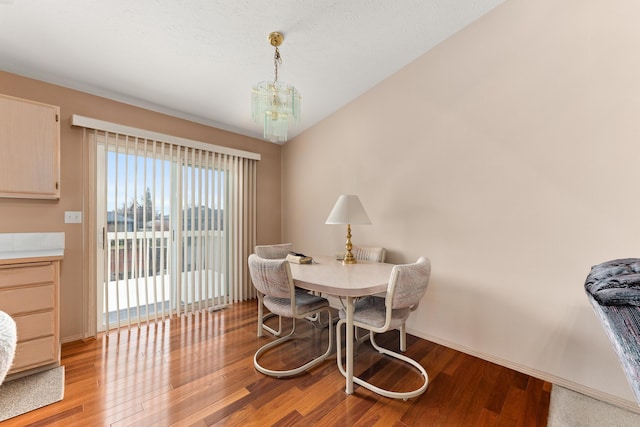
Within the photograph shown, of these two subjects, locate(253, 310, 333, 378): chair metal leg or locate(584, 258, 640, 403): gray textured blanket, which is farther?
locate(253, 310, 333, 378): chair metal leg

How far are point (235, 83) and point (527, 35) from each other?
2.47 meters

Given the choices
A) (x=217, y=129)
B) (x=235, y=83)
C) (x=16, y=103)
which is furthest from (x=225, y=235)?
(x=16, y=103)

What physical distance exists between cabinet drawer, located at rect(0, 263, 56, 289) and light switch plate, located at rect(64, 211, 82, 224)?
0.60 meters

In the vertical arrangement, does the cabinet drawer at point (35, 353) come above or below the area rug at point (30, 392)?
above

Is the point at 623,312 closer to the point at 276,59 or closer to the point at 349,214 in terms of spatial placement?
the point at 349,214

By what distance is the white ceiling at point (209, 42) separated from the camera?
6.09 ft

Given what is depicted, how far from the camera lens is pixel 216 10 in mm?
1881

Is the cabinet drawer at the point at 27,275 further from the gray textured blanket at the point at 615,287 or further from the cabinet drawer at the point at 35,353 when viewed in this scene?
A: the gray textured blanket at the point at 615,287

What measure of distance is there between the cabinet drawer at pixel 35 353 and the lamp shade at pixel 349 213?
2271 mm

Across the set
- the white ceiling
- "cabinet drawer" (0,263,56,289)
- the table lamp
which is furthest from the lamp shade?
"cabinet drawer" (0,263,56,289)

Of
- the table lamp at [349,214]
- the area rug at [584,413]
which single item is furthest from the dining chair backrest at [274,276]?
the area rug at [584,413]

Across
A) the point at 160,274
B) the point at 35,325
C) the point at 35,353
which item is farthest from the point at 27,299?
the point at 160,274

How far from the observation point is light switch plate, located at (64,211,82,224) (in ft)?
7.96

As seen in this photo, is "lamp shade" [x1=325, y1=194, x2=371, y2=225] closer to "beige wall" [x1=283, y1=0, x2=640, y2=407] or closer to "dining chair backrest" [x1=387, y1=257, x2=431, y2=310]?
"beige wall" [x1=283, y1=0, x2=640, y2=407]
